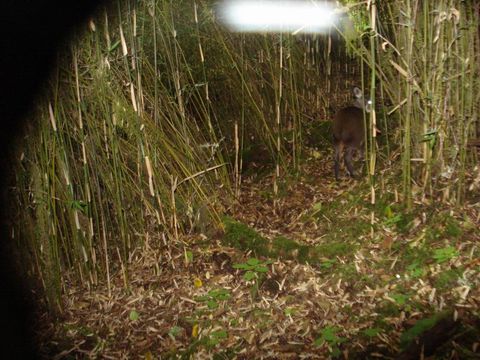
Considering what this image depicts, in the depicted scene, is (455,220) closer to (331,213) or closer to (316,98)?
(331,213)

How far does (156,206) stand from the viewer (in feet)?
8.82

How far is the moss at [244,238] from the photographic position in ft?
8.56

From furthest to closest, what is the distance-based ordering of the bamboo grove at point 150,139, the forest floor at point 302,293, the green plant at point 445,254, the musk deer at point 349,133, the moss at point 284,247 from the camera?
Result: the musk deer at point 349,133 → the moss at point 284,247 → the bamboo grove at point 150,139 → the green plant at point 445,254 → the forest floor at point 302,293

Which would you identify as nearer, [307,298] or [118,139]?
[307,298]

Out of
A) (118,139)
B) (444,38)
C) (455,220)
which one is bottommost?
(455,220)

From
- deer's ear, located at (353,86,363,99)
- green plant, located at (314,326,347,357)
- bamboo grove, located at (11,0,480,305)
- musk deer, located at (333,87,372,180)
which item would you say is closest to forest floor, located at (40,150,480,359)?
green plant, located at (314,326,347,357)

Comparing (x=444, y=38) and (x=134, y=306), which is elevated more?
(x=444, y=38)

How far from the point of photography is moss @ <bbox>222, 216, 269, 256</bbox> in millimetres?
2609

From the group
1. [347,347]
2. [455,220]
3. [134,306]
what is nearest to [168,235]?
[134,306]

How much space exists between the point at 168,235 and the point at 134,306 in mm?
531

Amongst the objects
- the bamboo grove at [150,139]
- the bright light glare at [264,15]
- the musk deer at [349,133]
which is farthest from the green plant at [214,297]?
the bright light glare at [264,15]

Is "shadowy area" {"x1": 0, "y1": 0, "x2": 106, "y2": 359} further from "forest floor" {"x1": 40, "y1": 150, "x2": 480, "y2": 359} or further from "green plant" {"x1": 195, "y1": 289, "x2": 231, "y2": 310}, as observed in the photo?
"green plant" {"x1": 195, "y1": 289, "x2": 231, "y2": 310}

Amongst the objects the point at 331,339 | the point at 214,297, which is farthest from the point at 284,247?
the point at 331,339

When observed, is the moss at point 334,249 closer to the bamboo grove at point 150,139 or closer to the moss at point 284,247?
the moss at point 284,247
